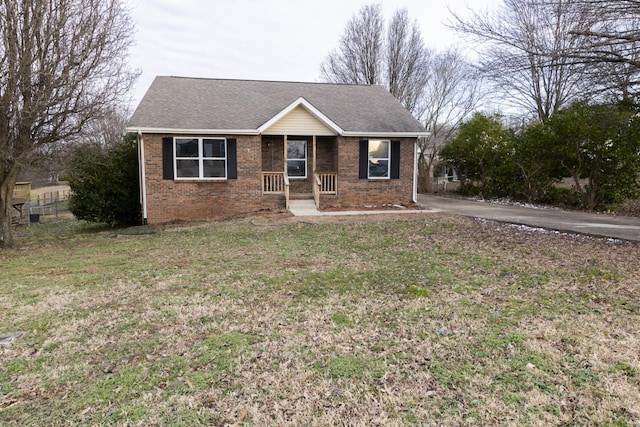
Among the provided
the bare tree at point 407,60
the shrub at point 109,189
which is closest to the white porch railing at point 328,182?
the shrub at point 109,189

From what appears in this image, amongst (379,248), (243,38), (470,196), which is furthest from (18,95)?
(470,196)

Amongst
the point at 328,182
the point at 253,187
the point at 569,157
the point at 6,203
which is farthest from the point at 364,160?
the point at 6,203

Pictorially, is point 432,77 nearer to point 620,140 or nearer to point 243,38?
point 243,38

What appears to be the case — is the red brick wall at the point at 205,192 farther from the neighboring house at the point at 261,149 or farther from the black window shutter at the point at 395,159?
the black window shutter at the point at 395,159

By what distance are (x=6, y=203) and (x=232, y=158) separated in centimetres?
609

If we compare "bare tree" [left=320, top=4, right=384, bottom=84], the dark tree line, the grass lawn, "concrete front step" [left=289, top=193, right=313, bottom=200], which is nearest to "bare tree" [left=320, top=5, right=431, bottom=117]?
"bare tree" [left=320, top=4, right=384, bottom=84]

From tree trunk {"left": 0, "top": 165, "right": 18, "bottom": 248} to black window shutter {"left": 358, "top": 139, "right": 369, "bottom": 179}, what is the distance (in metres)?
10.0

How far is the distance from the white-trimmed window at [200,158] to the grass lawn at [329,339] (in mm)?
5943

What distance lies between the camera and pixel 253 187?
13.8 m

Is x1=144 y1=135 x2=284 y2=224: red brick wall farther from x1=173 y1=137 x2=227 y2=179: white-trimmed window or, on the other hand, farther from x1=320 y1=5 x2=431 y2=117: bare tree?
x1=320 y1=5 x2=431 y2=117: bare tree

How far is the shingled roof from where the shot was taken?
13.4 metres

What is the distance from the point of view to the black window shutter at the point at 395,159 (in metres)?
15.0

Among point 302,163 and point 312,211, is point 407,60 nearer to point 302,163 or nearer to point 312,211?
point 302,163

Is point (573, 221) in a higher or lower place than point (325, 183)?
lower
